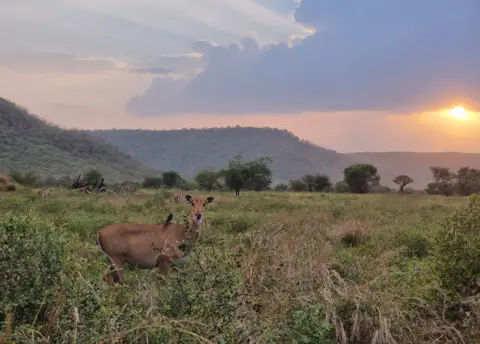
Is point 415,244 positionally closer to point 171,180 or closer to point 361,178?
point 361,178

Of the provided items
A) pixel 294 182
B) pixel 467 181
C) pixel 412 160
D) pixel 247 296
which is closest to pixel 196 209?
pixel 247 296

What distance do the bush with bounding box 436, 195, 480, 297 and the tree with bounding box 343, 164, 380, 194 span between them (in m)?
63.2

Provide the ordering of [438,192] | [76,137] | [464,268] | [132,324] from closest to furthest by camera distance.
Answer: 1. [132,324]
2. [464,268]
3. [438,192]
4. [76,137]

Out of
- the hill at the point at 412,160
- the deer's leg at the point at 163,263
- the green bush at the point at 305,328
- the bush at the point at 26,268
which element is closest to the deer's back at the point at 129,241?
the deer's leg at the point at 163,263

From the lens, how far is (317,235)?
9562 millimetres

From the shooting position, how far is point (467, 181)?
213 feet

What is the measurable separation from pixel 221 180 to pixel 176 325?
203 ft

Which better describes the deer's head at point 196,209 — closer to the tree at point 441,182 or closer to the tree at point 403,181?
the tree at point 441,182

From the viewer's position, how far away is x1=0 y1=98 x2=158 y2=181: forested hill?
89.6 metres

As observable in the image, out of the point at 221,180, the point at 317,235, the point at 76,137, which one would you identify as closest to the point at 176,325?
the point at 317,235

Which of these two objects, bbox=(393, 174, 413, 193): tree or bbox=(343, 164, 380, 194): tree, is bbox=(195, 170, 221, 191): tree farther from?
bbox=(393, 174, 413, 193): tree

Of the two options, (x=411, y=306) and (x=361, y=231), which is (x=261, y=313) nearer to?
(x=411, y=306)

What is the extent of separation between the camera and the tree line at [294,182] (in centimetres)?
6039

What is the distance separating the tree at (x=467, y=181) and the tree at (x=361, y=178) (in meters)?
10.0
